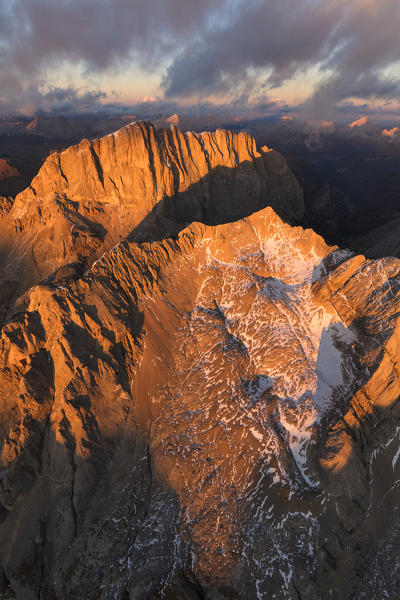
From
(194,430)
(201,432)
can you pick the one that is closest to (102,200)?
(194,430)

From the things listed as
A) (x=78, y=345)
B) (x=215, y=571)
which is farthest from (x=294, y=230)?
(x=215, y=571)

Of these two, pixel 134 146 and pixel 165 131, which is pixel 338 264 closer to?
pixel 134 146

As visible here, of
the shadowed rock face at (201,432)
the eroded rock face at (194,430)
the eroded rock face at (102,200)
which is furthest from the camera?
the eroded rock face at (102,200)

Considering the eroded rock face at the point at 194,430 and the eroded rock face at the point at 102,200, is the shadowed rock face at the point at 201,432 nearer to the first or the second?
the eroded rock face at the point at 194,430

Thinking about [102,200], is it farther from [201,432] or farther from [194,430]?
[201,432]

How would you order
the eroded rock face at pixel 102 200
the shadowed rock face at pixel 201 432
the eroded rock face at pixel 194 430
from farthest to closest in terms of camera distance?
the eroded rock face at pixel 102 200 < the eroded rock face at pixel 194 430 < the shadowed rock face at pixel 201 432

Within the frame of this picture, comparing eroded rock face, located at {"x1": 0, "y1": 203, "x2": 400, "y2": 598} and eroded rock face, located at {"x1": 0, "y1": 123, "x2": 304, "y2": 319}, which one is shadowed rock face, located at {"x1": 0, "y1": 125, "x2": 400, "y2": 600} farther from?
eroded rock face, located at {"x1": 0, "y1": 123, "x2": 304, "y2": 319}

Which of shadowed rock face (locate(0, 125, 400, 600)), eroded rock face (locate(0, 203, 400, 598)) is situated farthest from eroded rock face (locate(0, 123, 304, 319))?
eroded rock face (locate(0, 203, 400, 598))

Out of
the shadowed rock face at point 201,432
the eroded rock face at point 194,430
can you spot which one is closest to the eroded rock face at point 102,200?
the shadowed rock face at point 201,432
